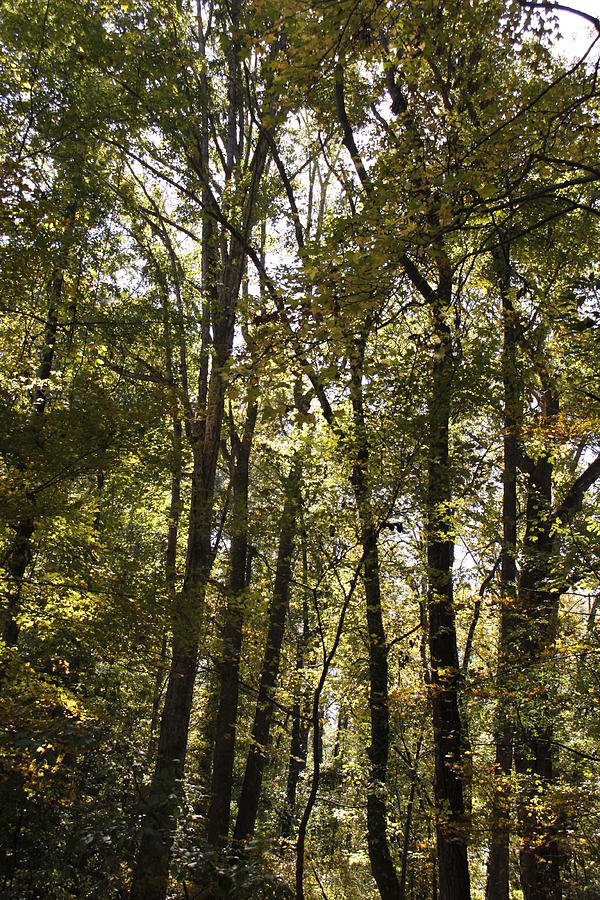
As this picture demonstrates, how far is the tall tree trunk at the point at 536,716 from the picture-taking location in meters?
5.56

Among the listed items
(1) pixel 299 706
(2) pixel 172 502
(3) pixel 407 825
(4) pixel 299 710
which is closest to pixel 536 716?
(3) pixel 407 825

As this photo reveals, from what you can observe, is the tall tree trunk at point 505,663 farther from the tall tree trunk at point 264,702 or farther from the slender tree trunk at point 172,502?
the slender tree trunk at point 172,502

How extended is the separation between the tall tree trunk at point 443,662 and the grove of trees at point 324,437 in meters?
0.03

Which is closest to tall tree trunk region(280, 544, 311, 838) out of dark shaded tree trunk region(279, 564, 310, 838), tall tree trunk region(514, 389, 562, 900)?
dark shaded tree trunk region(279, 564, 310, 838)

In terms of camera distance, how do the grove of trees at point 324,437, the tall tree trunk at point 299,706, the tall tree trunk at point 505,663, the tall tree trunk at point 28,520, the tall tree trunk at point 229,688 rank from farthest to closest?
1. the tall tree trunk at point 229,688
2. the tall tree trunk at point 299,706
3. the tall tree trunk at point 505,663
4. the tall tree trunk at point 28,520
5. the grove of trees at point 324,437

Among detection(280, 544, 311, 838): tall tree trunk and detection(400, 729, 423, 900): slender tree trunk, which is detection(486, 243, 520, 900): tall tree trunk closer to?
detection(400, 729, 423, 900): slender tree trunk

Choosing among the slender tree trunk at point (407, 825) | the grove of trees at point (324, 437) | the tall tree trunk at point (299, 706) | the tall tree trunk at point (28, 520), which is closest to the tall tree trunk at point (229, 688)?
the grove of trees at point (324, 437)

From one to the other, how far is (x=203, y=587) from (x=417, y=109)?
5.48 meters

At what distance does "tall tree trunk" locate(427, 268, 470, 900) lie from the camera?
17.6 ft

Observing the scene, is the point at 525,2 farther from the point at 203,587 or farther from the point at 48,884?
the point at 48,884

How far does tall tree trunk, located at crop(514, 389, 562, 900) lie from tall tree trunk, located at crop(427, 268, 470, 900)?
2.14ft

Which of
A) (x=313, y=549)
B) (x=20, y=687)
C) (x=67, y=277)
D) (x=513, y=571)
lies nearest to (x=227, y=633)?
(x=313, y=549)

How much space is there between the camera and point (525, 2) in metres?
3.23

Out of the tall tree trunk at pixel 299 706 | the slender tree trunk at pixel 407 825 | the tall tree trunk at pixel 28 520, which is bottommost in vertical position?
the slender tree trunk at pixel 407 825
